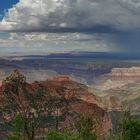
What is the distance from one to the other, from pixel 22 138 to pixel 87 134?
20.4 metres

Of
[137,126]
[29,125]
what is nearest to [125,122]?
[137,126]

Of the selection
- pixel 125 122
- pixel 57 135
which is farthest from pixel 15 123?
pixel 125 122

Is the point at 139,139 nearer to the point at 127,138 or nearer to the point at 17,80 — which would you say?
the point at 127,138

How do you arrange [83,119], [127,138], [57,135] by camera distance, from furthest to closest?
1. [83,119]
2. [57,135]
3. [127,138]

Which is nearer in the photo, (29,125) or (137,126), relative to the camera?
(137,126)

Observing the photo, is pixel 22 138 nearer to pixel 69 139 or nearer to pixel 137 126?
pixel 69 139

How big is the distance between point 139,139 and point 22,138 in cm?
3636

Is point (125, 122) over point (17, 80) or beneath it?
beneath

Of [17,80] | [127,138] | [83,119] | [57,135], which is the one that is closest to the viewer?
→ [127,138]

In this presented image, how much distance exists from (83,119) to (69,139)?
619 inches

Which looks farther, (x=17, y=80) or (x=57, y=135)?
(x=17, y=80)

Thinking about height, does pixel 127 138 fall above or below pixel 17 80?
below

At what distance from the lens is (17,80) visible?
154m

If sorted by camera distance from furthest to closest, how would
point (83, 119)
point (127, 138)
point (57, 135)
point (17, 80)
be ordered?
point (17, 80) < point (83, 119) < point (57, 135) < point (127, 138)
